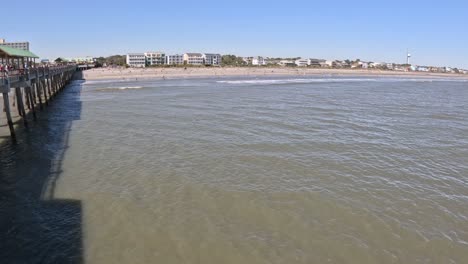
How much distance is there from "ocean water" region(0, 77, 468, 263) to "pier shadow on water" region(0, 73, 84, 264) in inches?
1.6

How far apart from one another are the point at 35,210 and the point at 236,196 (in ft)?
18.5

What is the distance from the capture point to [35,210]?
9.97 metres

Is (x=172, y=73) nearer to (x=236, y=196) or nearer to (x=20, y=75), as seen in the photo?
(x=20, y=75)

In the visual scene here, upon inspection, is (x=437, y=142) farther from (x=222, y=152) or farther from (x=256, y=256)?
(x=256, y=256)

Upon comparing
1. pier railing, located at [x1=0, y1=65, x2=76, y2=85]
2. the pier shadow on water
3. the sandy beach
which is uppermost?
the sandy beach

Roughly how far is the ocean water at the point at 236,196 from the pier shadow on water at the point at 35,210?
4 cm

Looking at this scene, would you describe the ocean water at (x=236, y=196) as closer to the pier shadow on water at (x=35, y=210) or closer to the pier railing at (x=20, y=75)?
the pier shadow on water at (x=35, y=210)

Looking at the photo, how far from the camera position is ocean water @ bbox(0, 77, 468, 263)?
315 inches

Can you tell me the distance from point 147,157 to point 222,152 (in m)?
3.19

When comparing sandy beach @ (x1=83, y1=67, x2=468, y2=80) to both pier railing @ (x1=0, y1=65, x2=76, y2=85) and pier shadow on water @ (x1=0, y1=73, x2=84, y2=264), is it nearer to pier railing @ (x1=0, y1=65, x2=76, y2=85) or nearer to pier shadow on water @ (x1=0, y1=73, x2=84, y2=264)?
pier railing @ (x1=0, y1=65, x2=76, y2=85)

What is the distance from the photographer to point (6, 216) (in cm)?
964

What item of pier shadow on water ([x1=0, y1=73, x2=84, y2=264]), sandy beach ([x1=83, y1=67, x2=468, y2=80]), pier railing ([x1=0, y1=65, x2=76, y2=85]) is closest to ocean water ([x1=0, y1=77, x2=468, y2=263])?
pier shadow on water ([x1=0, y1=73, x2=84, y2=264])

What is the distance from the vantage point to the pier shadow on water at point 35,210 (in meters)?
7.93

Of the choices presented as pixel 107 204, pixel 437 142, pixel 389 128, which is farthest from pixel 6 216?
pixel 389 128
